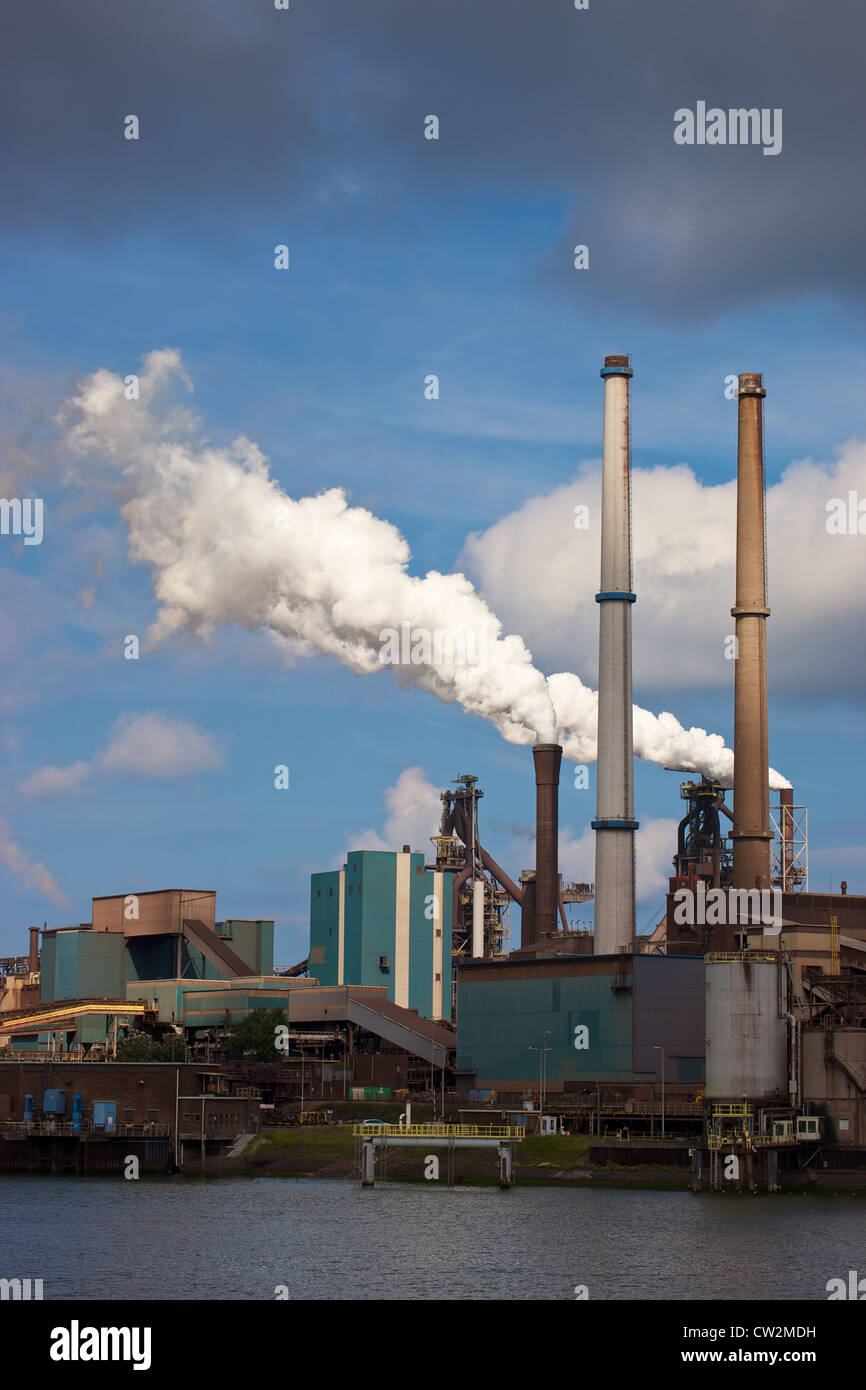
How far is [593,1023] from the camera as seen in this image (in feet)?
371

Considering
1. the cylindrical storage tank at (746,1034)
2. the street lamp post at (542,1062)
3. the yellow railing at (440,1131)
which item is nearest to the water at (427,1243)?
the yellow railing at (440,1131)

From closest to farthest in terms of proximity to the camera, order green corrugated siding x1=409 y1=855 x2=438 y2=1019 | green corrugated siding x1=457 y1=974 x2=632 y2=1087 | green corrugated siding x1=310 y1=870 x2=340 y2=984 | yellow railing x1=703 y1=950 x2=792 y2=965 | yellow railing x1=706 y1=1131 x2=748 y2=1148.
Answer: yellow railing x1=706 y1=1131 x2=748 y2=1148 < yellow railing x1=703 y1=950 x2=792 y2=965 < green corrugated siding x1=457 y1=974 x2=632 y2=1087 < green corrugated siding x1=409 y1=855 x2=438 y2=1019 < green corrugated siding x1=310 y1=870 x2=340 y2=984

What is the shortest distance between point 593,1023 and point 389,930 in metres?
42.0

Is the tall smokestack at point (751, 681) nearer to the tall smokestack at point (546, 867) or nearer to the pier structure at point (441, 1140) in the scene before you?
the tall smokestack at point (546, 867)

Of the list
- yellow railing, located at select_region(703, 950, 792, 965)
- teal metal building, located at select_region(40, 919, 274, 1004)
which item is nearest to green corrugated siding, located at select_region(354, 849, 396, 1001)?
teal metal building, located at select_region(40, 919, 274, 1004)

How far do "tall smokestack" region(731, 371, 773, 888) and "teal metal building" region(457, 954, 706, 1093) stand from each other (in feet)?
30.1

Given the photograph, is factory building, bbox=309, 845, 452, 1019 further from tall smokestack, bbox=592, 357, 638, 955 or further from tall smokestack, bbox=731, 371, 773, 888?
tall smokestack, bbox=731, 371, 773, 888

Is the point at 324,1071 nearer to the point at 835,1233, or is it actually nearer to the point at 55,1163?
the point at 55,1163

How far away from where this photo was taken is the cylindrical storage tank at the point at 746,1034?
88.8 metres

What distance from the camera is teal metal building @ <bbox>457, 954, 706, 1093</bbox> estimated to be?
111 m

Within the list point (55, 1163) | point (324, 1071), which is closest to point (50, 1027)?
point (324, 1071)

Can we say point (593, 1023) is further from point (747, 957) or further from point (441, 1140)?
point (441, 1140)

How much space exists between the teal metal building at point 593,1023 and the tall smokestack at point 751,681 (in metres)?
9.18

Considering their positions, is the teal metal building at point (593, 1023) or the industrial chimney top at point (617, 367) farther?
the industrial chimney top at point (617, 367)
